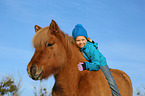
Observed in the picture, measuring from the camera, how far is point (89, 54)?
4.77m

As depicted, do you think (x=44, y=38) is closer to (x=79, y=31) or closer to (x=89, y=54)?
(x=79, y=31)

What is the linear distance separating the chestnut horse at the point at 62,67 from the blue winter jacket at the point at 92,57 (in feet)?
0.66

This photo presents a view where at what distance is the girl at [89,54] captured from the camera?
4.44 meters

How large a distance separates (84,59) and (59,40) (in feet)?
2.96

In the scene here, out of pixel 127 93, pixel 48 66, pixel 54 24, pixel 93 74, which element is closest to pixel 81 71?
pixel 93 74

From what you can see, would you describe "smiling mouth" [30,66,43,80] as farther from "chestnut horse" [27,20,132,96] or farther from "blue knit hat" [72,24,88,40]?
"blue knit hat" [72,24,88,40]

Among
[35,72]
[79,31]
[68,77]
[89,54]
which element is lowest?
[68,77]

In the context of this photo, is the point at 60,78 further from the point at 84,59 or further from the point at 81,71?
the point at 84,59

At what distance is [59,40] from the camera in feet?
14.6

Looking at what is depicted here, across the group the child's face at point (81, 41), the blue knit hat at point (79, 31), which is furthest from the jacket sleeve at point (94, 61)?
the blue knit hat at point (79, 31)

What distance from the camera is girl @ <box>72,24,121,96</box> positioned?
4437 millimetres

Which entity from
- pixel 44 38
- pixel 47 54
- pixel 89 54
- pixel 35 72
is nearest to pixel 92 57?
pixel 89 54

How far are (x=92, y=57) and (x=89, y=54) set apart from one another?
0.15m

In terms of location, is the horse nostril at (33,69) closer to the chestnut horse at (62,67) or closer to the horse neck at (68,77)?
the chestnut horse at (62,67)
